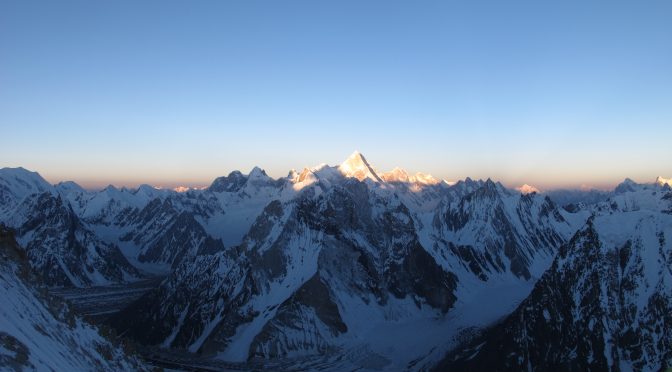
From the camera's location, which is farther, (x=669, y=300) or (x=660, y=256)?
(x=660, y=256)

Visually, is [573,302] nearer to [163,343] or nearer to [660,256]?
[660,256]

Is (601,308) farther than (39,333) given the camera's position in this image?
Yes

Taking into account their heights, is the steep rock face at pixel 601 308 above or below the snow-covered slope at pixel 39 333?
below

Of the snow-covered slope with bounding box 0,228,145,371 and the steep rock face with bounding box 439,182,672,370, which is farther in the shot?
the steep rock face with bounding box 439,182,672,370

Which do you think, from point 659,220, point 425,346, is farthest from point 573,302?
Result: point 425,346

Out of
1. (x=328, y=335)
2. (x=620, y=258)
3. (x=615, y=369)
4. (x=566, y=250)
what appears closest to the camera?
(x=615, y=369)
